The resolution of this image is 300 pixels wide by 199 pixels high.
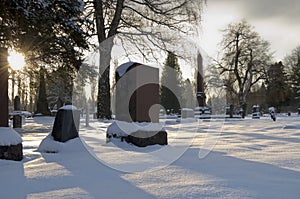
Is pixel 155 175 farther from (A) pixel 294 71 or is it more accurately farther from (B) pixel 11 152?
(A) pixel 294 71

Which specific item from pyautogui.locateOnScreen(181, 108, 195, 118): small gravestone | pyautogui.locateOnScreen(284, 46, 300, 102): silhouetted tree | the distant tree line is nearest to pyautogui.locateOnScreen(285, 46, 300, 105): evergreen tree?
pyautogui.locateOnScreen(284, 46, 300, 102): silhouetted tree

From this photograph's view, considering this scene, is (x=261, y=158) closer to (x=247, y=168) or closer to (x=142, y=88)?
(x=247, y=168)

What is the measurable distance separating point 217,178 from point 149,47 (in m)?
14.4

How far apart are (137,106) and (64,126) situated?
185cm

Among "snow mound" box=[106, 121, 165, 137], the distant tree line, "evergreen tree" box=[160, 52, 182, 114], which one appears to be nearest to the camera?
"snow mound" box=[106, 121, 165, 137]

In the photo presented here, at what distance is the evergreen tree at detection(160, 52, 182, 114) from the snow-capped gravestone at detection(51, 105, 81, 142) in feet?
135

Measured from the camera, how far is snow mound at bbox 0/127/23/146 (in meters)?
5.31

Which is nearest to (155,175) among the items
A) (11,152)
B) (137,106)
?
(11,152)

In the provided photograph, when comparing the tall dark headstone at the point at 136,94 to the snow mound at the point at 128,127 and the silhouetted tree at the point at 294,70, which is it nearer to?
the snow mound at the point at 128,127

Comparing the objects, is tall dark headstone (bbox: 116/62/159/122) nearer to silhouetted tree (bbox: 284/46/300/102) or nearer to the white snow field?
the white snow field

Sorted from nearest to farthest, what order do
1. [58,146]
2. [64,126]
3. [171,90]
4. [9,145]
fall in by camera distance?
[9,145], [58,146], [64,126], [171,90]

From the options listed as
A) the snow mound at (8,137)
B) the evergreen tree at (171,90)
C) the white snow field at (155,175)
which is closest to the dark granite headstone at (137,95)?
the white snow field at (155,175)

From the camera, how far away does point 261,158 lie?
5133 mm

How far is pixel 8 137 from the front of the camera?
5.43m
